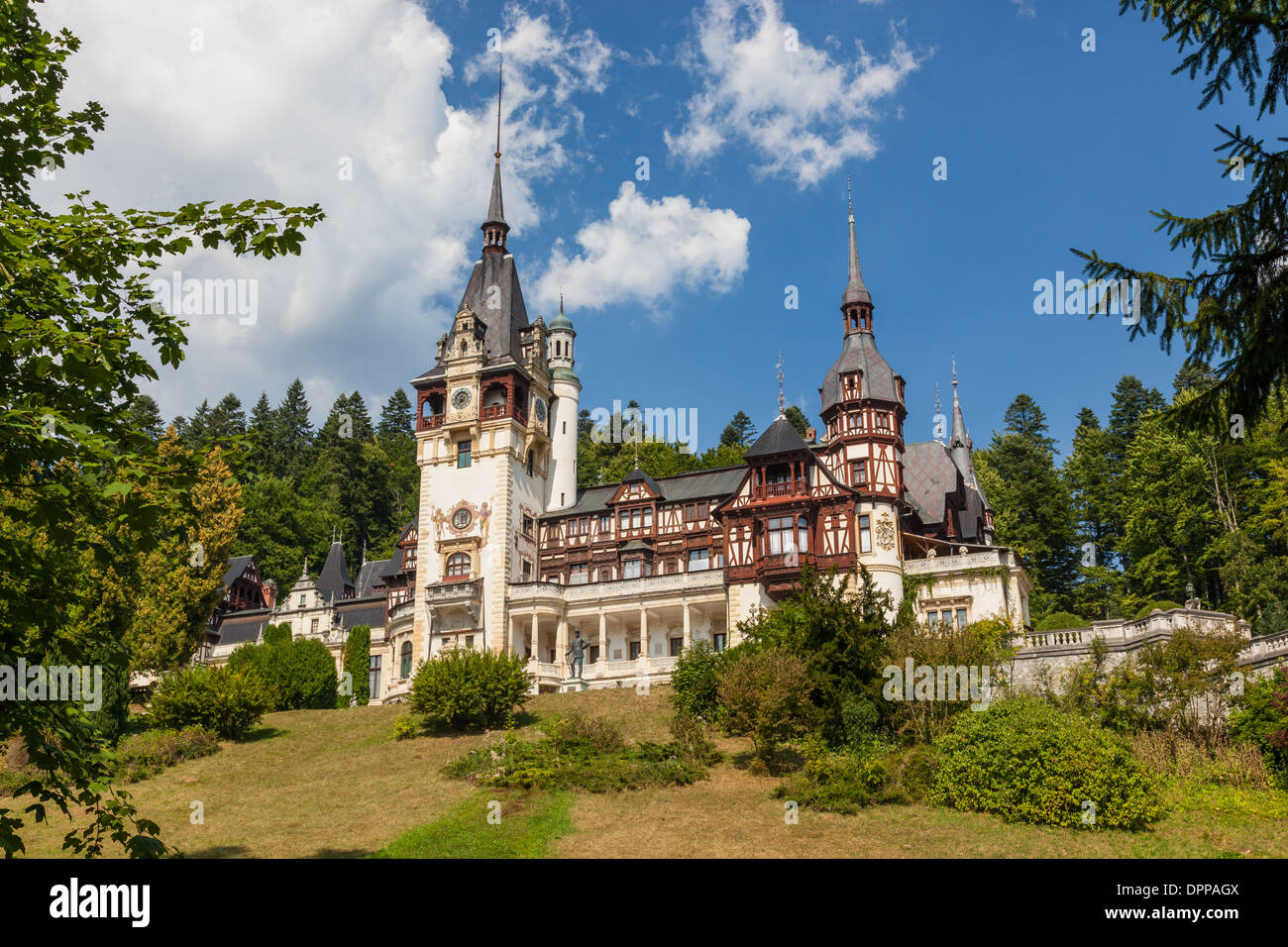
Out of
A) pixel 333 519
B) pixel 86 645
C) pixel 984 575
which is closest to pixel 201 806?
pixel 86 645

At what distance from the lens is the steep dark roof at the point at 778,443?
170ft

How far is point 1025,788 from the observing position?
24938 millimetres

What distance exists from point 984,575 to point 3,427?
45.8 metres

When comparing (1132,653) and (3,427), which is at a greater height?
(3,427)

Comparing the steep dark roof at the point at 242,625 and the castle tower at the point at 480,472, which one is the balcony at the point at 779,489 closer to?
the castle tower at the point at 480,472

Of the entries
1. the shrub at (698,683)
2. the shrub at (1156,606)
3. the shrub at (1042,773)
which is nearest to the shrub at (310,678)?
the shrub at (698,683)

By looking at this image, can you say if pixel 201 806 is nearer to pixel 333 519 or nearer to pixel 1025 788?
pixel 1025 788

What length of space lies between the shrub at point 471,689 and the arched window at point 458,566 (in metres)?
20.1

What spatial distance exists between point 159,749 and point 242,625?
41.4 metres

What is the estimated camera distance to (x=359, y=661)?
203ft

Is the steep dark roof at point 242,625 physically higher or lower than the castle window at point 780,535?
lower

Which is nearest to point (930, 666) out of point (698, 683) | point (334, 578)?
point (698, 683)

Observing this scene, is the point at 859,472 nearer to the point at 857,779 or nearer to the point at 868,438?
the point at 868,438

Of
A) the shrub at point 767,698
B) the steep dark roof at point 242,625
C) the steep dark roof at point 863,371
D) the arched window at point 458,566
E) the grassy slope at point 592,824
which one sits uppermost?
the steep dark roof at point 863,371
